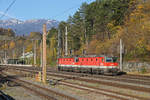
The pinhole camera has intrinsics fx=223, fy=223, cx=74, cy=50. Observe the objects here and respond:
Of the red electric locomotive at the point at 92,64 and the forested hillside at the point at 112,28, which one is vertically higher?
the forested hillside at the point at 112,28

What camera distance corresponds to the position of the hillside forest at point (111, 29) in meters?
39.9

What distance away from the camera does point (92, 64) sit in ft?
111

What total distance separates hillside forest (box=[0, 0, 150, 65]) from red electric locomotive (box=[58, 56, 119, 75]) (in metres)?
8.81

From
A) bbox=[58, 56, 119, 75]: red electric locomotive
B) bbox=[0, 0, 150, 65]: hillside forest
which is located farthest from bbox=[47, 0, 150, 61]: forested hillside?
bbox=[58, 56, 119, 75]: red electric locomotive

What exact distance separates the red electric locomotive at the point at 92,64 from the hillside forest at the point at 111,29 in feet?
28.9

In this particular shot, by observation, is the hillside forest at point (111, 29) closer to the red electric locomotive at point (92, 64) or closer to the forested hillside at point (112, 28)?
the forested hillside at point (112, 28)

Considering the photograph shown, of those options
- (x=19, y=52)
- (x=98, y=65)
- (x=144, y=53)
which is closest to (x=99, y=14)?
(x=144, y=53)

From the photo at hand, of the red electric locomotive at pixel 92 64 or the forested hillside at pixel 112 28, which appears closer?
the red electric locomotive at pixel 92 64

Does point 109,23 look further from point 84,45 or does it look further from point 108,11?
point 84,45

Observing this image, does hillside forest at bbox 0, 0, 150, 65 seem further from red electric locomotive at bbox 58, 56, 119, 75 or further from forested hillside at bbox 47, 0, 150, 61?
red electric locomotive at bbox 58, 56, 119, 75

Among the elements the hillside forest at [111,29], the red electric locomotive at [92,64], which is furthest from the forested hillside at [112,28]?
the red electric locomotive at [92,64]

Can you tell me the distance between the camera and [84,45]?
66.2m

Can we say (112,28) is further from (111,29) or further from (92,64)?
(92,64)

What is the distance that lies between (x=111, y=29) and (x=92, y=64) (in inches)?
998
